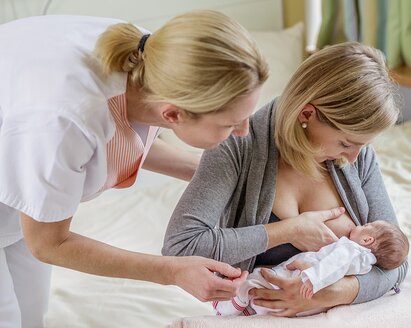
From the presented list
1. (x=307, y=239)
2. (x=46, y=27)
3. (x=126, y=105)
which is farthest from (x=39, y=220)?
(x=307, y=239)

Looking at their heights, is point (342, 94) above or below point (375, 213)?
above

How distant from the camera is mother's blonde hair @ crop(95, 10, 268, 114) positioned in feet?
4.01

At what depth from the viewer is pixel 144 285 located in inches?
83.6

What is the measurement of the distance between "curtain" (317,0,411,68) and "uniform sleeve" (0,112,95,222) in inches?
82.2

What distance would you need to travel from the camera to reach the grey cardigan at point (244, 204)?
1.50 m

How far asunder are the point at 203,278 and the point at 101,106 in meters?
0.39

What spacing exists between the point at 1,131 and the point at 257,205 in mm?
597

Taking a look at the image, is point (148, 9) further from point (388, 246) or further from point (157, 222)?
point (388, 246)

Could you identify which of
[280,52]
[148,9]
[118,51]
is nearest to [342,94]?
[118,51]

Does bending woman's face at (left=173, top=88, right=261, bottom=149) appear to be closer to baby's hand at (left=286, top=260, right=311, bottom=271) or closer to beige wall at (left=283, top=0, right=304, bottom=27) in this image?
baby's hand at (left=286, top=260, right=311, bottom=271)

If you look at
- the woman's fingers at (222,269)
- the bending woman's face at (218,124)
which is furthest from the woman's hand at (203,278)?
the bending woman's face at (218,124)

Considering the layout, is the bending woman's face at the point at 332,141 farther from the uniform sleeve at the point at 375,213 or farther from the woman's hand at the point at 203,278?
the woman's hand at the point at 203,278

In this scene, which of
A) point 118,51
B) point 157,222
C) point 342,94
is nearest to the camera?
point 118,51

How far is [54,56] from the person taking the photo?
1.31 m
